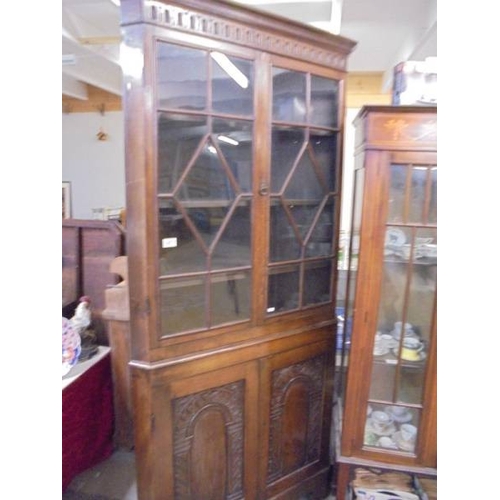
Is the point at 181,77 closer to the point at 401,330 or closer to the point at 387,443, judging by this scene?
the point at 401,330

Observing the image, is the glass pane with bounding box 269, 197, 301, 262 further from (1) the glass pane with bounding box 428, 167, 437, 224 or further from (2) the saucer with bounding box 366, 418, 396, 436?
(2) the saucer with bounding box 366, 418, 396, 436

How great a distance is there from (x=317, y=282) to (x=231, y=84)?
0.84 m

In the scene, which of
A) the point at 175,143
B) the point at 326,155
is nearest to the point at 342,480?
the point at 326,155

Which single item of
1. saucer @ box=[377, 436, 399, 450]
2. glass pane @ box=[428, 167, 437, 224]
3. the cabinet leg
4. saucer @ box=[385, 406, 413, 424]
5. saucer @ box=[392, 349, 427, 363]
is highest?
glass pane @ box=[428, 167, 437, 224]

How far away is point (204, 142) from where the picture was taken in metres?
1.18

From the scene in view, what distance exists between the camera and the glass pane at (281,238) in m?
1.39

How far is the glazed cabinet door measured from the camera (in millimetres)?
1305

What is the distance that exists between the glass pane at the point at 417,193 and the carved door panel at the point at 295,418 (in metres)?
0.64

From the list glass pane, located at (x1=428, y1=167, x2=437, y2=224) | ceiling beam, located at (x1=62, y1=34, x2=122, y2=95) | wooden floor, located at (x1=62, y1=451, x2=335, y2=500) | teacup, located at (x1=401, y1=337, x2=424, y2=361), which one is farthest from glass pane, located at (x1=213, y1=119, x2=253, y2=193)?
ceiling beam, located at (x1=62, y1=34, x2=122, y2=95)

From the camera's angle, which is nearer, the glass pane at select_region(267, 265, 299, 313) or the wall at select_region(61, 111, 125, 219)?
the glass pane at select_region(267, 265, 299, 313)

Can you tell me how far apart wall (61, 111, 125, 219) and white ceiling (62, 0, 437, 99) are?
128 cm

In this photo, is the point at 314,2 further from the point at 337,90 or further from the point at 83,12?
the point at 83,12

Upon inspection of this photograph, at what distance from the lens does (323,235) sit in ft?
5.03
